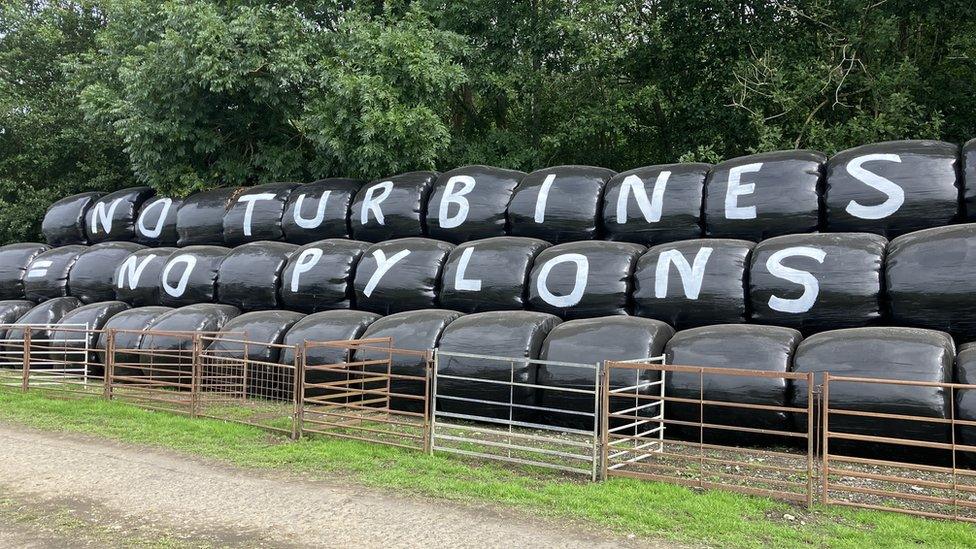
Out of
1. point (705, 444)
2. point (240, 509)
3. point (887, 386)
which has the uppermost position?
point (887, 386)

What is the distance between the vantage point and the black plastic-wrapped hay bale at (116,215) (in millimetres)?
15586

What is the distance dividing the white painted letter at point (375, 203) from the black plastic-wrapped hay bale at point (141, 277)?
3.78m

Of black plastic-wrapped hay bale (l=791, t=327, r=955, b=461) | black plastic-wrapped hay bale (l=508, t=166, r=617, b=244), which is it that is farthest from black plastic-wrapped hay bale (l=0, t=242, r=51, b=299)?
black plastic-wrapped hay bale (l=791, t=327, r=955, b=461)

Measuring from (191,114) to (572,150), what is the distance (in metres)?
7.78

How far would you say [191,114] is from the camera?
15250mm

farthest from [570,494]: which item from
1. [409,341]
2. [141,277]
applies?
[141,277]

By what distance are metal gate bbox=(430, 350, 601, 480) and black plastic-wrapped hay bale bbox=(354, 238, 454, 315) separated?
1762 millimetres

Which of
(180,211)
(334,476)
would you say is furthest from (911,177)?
(180,211)

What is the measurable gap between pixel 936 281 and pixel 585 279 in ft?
12.4

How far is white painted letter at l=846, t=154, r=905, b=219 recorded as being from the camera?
29.7ft

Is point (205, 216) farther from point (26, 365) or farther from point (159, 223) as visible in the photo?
point (26, 365)

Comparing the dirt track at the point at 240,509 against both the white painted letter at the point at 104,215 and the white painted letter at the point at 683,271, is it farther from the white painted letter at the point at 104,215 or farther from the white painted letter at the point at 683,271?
the white painted letter at the point at 104,215

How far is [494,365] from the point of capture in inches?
363

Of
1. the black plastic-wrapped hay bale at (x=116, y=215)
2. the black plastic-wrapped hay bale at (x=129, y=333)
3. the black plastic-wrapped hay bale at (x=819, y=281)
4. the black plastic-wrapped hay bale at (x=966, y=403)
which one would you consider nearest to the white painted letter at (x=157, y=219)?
the black plastic-wrapped hay bale at (x=116, y=215)
